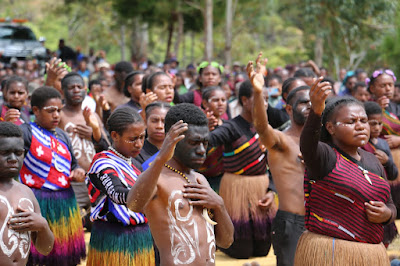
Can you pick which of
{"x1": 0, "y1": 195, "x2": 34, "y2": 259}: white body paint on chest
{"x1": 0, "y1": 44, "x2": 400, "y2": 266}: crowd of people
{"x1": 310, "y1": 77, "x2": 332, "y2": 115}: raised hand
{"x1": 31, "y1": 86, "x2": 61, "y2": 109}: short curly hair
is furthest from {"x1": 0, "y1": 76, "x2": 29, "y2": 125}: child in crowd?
{"x1": 310, "y1": 77, "x2": 332, "y2": 115}: raised hand

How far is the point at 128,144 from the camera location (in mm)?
4898

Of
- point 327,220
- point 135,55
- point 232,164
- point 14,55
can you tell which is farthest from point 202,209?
point 135,55

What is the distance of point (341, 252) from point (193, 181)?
1.18 metres

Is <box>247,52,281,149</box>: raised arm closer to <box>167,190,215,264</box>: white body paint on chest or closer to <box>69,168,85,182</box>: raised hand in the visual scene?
<box>167,190,215,264</box>: white body paint on chest

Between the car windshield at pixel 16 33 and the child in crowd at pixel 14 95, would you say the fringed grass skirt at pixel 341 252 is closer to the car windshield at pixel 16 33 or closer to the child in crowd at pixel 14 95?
the child in crowd at pixel 14 95

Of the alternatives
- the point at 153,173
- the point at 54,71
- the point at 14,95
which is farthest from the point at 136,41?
the point at 153,173

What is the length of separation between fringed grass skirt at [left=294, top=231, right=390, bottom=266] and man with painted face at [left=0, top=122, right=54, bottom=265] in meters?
1.85

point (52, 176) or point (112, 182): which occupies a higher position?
point (112, 182)

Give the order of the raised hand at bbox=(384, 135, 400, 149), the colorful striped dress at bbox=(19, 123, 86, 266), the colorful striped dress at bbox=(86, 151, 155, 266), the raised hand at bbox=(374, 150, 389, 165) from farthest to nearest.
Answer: the raised hand at bbox=(384, 135, 400, 149), the raised hand at bbox=(374, 150, 389, 165), the colorful striped dress at bbox=(19, 123, 86, 266), the colorful striped dress at bbox=(86, 151, 155, 266)

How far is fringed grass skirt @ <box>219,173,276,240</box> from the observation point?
7.39m

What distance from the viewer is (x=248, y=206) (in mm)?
7461

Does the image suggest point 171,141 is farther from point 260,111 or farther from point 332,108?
point 260,111

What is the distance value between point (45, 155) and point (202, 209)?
2626 mm

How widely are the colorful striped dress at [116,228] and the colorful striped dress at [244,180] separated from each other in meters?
2.43
